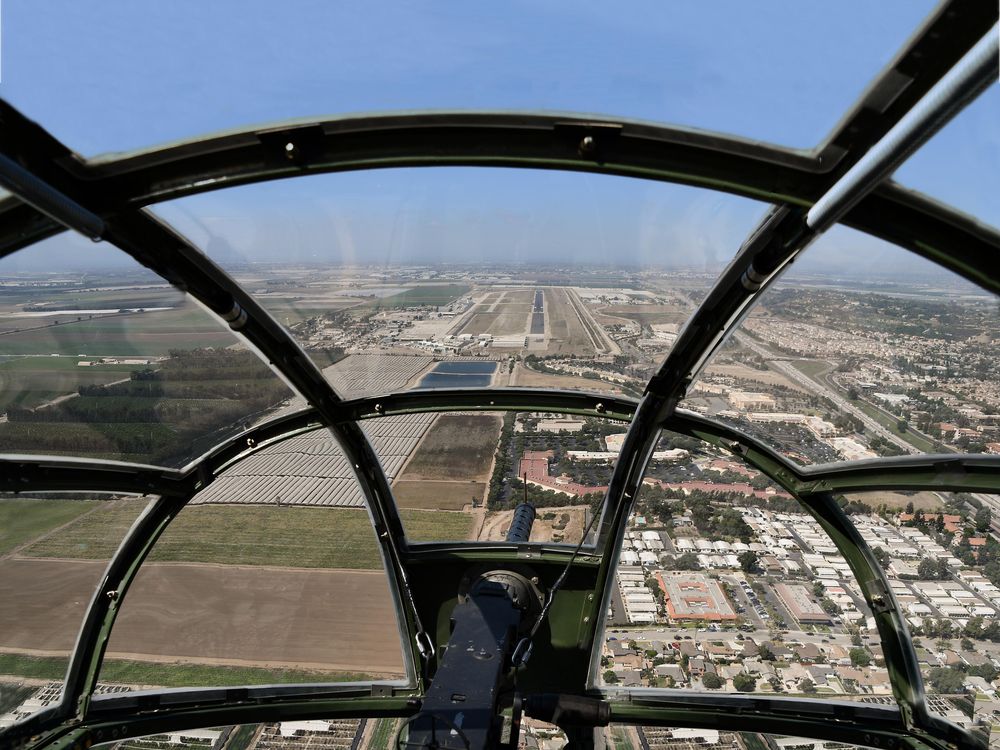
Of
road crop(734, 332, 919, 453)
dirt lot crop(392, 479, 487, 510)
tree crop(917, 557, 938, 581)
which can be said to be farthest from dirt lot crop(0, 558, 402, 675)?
tree crop(917, 557, 938, 581)

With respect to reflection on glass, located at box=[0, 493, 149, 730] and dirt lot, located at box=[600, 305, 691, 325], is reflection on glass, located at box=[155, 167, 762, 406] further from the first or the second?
reflection on glass, located at box=[0, 493, 149, 730]

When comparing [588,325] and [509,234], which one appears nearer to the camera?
[509,234]

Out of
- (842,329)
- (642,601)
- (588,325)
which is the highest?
(588,325)

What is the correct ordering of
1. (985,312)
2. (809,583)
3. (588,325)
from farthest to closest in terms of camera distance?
(809,583), (588,325), (985,312)

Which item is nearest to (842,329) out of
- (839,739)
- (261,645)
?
(839,739)

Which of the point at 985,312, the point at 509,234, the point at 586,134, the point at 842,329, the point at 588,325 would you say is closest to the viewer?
the point at 586,134

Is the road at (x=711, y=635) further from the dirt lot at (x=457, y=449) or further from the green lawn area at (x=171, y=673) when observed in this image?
the green lawn area at (x=171, y=673)

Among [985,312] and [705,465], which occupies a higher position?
[985,312]

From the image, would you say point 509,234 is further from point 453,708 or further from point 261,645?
Answer: point 261,645
